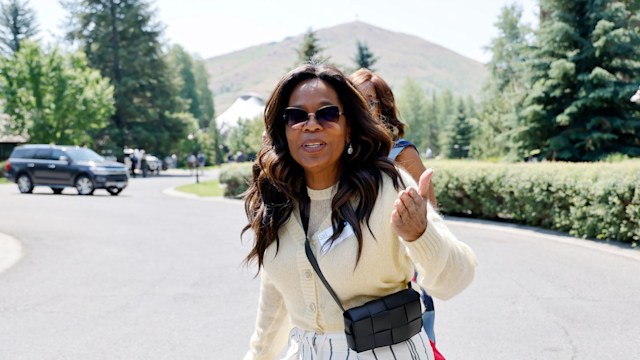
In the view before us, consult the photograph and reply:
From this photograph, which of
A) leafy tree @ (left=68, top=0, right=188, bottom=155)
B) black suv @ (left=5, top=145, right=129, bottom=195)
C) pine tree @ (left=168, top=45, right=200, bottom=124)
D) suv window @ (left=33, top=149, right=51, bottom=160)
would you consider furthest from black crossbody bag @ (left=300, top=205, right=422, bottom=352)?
pine tree @ (left=168, top=45, right=200, bottom=124)

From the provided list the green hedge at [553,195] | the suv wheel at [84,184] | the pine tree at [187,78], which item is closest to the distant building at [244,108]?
the pine tree at [187,78]

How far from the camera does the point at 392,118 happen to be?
11.0 ft

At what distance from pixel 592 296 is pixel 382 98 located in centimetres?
437

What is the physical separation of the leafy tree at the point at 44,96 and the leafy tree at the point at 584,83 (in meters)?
32.2

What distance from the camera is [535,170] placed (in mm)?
12180

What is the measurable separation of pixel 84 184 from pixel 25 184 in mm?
2717

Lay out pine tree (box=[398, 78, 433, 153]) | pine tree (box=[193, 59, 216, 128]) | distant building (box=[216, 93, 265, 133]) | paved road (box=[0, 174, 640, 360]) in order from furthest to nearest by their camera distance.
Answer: pine tree (box=[193, 59, 216, 128]) → pine tree (box=[398, 78, 433, 153]) → distant building (box=[216, 93, 265, 133]) → paved road (box=[0, 174, 640, 360])

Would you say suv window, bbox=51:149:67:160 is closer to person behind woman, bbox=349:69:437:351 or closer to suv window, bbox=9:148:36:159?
suv window, bbox=9:148:36:159

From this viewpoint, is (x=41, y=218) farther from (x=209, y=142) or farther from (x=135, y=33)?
(x=209, y=142)

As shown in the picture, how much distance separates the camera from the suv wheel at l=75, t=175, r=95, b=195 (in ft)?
72.5

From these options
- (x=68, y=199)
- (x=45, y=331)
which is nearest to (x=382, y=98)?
(x=45, y=331)

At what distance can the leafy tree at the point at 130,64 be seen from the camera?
5228cm

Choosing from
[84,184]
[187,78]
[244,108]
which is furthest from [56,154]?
[244,108]

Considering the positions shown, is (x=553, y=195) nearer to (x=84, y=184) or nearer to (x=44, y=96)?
(x=84, y=184)
